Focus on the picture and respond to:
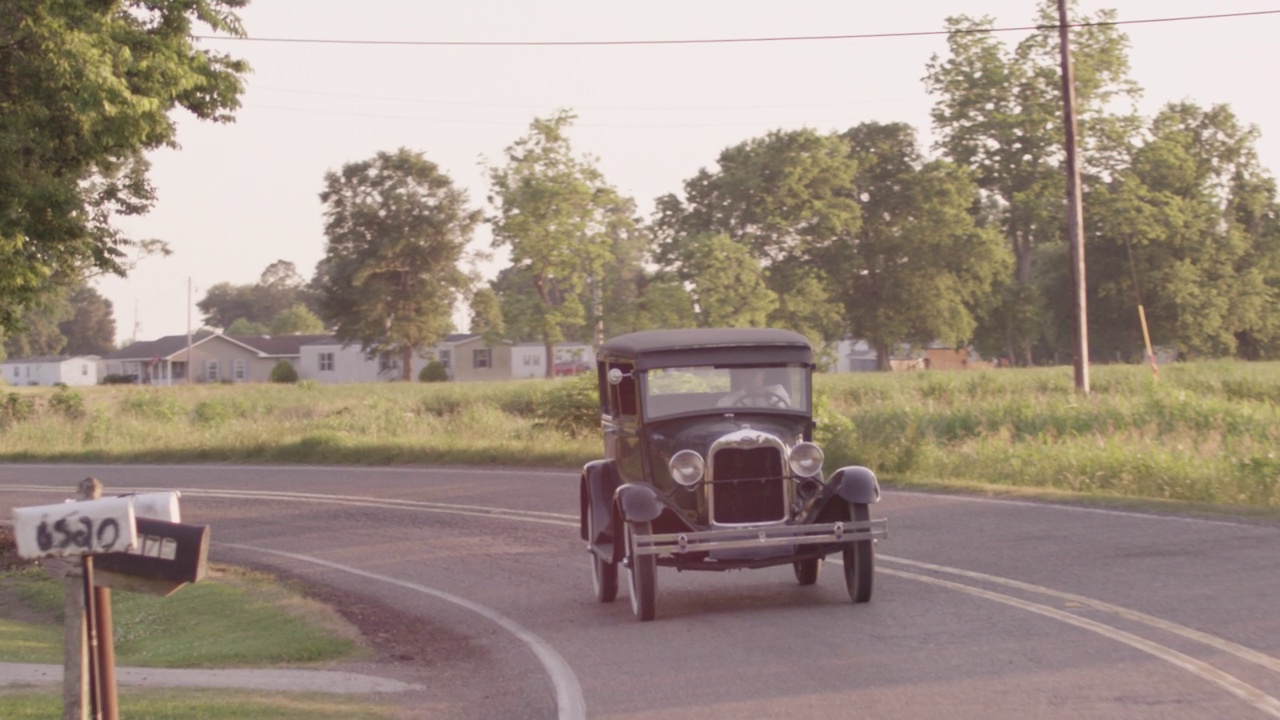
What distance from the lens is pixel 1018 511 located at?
1527 cm

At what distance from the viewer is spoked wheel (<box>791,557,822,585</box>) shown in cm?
1129

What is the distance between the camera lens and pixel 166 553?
194 inches

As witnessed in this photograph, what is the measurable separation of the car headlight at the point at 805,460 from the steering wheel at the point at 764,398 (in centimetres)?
51

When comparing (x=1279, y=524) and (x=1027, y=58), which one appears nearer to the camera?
(x=1279, y=524)

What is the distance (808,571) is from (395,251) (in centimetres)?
6872

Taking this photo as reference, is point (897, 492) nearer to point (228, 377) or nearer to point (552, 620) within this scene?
point (552, 620)

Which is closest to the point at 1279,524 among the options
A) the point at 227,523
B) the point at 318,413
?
the point at 227,523

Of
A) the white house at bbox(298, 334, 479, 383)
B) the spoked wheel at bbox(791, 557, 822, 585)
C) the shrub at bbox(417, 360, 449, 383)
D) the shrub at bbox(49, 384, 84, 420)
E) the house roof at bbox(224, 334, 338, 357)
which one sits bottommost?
the spoked wheel at bbox(791, 557, 822, 585)

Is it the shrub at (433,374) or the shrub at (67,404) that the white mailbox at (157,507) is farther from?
the shrub at (433,374)

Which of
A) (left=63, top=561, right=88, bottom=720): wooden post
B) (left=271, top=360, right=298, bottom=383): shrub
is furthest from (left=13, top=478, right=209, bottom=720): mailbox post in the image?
(left=271, top=360, right=298, bottom=383): shrub

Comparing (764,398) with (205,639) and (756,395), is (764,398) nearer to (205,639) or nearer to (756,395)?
(756,395)

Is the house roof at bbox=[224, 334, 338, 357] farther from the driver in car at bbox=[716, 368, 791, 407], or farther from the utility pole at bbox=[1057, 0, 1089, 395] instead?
the driver in car at bbox=[716, 368, 791, 407]

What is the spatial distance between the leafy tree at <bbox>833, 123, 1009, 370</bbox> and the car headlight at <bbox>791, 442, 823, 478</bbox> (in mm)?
54251

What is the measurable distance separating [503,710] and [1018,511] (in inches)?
359
